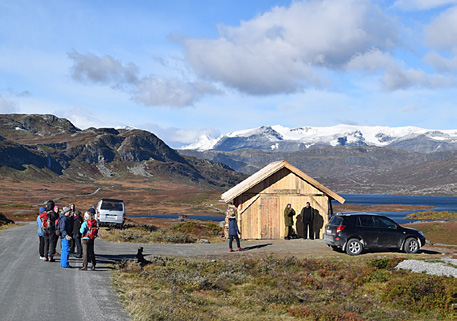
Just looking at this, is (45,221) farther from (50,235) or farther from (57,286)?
(57,286)

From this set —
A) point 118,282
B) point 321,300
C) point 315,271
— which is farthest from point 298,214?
point 118,282

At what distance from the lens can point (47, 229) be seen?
18.5 m

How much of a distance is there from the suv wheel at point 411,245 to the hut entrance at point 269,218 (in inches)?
368

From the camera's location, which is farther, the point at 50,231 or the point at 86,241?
the point at 50,231

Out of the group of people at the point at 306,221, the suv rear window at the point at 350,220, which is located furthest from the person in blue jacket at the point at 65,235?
the group of people at the point at 306,221

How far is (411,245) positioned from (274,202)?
9.72 m

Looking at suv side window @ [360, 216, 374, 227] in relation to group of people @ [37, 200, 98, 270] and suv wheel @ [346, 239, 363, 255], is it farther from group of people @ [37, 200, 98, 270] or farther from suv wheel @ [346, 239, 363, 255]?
group of people @ [37, 200, 98, 270]

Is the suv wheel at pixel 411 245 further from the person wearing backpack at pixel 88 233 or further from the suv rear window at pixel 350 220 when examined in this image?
the person wearing backpack at pixel 88 233

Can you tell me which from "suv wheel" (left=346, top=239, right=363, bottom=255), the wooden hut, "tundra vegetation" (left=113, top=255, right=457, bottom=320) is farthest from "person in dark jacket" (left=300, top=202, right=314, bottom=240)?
"tundra vegetation" (left=113, top=255, right=457, bottom=320)

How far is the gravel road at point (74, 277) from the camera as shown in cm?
1112

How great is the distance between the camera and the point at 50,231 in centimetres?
1853

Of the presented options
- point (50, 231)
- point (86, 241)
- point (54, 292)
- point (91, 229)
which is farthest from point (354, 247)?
point (54, 292)

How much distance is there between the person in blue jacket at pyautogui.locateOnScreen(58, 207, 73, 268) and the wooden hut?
12.7m

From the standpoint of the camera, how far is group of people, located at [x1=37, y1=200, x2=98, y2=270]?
1700 centimetres
